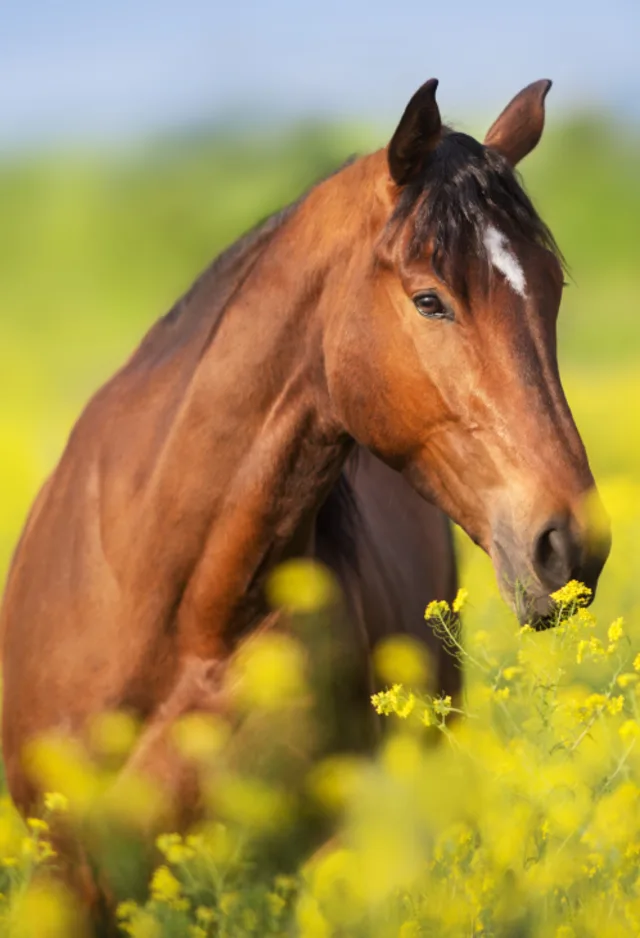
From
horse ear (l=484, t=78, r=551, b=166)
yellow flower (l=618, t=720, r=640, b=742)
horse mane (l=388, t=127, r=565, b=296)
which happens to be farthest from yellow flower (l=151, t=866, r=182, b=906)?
horse ear (l=484, t=78, r=551, b=166)

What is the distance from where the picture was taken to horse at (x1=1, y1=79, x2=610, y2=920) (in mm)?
3172

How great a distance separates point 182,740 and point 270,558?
520mm

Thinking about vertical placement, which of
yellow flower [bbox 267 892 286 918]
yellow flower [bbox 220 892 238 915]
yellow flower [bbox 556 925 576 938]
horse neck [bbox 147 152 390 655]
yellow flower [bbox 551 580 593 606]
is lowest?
yellow flower [bbox 267 892 286 918]

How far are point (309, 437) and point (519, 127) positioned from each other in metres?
1.04

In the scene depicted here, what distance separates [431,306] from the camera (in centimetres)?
322

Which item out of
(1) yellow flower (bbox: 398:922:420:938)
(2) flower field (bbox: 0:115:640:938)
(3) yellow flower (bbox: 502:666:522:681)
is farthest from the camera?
(3) yellow flower (bbox: 502:666:522:681)

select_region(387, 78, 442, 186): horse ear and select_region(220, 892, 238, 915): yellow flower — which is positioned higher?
select_region(387, 78, 442, 186): horse ear

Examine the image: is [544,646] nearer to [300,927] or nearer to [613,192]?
[300,927]

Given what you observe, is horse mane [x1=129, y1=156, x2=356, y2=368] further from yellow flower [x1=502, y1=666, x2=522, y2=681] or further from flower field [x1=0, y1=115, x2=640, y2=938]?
yellow flower [x1=502, y1=666, x2=522, y2=681]

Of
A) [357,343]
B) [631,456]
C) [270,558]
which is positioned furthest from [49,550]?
[631,456]

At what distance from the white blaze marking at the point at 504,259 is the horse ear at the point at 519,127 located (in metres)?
0.51

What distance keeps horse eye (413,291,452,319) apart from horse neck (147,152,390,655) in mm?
289

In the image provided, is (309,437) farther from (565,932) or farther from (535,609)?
(565,932)

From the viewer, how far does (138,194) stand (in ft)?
96.2
